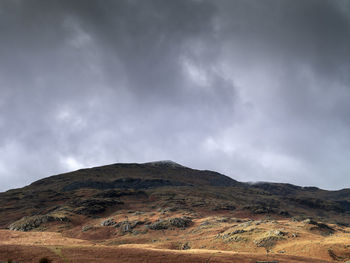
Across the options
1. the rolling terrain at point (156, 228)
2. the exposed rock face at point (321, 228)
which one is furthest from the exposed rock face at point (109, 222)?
the exposed rock face at point (321, 228)

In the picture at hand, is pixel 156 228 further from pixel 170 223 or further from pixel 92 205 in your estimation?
pixel 92 205

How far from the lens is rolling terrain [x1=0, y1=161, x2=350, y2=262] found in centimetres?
2498

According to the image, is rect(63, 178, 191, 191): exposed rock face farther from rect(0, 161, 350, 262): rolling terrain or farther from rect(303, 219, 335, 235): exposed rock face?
rect(303, 219, 335, 235): exposed rock face

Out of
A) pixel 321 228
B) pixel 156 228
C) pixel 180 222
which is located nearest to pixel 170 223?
pixel 180 222

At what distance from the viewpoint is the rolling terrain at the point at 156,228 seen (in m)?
25.0

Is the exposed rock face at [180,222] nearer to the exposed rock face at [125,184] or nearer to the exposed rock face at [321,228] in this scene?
the exposed rock face at [321,228]

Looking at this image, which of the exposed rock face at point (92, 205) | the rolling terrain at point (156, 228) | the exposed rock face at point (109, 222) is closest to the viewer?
the rolling terrain at point (156, 228)

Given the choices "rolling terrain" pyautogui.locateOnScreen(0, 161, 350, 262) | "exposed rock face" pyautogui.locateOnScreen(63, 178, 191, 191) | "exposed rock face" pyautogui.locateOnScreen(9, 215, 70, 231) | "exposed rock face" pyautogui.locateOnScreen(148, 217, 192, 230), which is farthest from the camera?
"exposed rock face" pyautogui.locateOnScreen(63, 178, 191, 191)

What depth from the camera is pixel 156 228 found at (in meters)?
57.2

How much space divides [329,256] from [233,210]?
156 feet

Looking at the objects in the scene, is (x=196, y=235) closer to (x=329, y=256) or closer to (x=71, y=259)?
(x=329, y=256)

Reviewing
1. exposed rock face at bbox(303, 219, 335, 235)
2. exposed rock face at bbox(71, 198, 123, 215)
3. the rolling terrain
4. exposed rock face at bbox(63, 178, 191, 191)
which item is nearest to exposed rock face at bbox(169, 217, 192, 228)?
the rolling terrain

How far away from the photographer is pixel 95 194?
98438mm

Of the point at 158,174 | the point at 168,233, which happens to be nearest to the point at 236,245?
the point at 168,233
